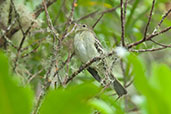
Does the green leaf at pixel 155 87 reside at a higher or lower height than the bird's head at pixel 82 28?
lower

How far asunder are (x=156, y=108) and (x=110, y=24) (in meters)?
3.11

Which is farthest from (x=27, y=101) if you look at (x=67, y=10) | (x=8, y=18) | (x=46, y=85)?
(x=67, y=10)

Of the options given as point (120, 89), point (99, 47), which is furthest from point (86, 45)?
point (120, 89)

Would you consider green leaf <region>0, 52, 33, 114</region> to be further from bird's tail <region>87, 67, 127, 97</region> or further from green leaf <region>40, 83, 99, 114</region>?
bird's tail <region>87, 67, 127, 97</region>

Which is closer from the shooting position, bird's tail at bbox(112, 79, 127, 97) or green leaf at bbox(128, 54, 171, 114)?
green leaf at bbox(128, 54, 171, 114)

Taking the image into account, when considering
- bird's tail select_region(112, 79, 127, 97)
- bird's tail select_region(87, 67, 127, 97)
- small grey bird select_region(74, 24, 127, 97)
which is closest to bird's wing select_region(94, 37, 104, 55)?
small grey bird select_region(74, 24, 127, 97)

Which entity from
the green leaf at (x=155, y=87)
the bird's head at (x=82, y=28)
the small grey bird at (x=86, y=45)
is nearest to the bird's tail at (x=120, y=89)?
the small grey bird at (x=86, y=45)

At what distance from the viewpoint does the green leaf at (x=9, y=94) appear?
422 mm

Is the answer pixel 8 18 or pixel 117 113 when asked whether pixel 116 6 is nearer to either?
pixel 8 18

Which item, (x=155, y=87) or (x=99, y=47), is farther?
(x=99, y=47)

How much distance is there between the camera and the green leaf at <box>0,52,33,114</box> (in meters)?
0.42

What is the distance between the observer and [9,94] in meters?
0.42

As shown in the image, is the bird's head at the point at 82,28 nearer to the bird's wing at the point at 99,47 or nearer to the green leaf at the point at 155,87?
the bird's wing at the point at 99,47

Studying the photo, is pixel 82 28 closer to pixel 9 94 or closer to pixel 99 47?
pixel 99 47
